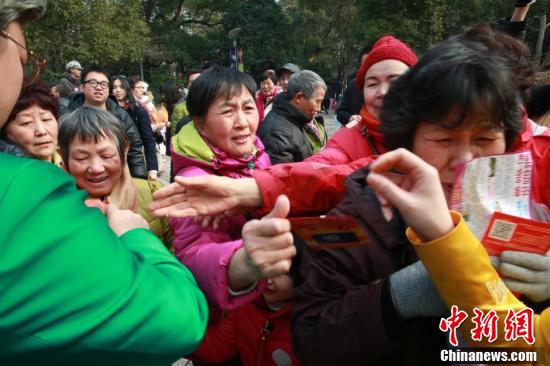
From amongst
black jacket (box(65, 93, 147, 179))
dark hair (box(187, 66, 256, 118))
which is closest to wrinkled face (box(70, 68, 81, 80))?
black jacket (box(65, 93, 147, 179))

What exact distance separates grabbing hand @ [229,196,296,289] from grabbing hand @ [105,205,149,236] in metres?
0.29

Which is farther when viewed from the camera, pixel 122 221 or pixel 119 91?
pixel 119 91

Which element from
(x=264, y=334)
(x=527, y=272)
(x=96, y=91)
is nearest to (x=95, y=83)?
A: (x=96, y=91)

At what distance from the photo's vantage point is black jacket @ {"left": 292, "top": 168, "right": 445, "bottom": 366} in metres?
1.27

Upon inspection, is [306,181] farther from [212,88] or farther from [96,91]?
[96,91]

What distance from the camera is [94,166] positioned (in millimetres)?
2279

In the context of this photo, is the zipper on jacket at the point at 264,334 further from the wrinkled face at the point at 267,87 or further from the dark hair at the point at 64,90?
the dark hair at the point at 64,90

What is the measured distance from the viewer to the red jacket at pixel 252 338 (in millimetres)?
1661

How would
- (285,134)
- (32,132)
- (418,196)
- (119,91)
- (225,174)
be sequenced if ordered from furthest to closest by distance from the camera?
(119,91) → (285,134) → (32,132) → (225,174) → (418,196)

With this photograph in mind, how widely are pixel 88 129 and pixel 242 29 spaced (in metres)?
28.5

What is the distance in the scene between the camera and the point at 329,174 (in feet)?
5.64

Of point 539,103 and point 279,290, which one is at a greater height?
point 539,103

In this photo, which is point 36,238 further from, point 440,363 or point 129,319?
point 440,363

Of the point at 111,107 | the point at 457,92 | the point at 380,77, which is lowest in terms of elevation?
the point at 111,107
